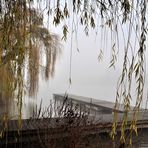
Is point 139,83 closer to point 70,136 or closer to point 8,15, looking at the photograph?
point 8,15

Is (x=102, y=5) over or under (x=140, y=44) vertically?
over

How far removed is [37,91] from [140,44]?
4.33 meters

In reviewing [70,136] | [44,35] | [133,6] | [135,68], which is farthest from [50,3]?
[44,35]

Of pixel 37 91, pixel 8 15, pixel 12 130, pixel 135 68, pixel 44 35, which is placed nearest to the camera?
pixel 135 68

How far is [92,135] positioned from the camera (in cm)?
279

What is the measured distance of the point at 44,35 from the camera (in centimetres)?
469

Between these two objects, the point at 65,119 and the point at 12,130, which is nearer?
the point at 65,119

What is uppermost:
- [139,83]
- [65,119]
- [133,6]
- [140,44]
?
[133,6]

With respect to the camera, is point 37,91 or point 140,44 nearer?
point 140,44

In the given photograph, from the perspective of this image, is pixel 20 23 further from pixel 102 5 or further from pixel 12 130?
pixel 12 130

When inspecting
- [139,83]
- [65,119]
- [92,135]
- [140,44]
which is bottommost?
[92,135]

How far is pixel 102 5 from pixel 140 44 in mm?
225

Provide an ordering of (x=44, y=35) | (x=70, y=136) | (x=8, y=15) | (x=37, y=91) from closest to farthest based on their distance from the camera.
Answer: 1. (x=8, y=15)
2. (x=70, y=136)
3. (x=44, y=35)
4. (x=37, y=91)

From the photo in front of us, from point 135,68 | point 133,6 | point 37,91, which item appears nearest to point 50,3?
point 133,6
